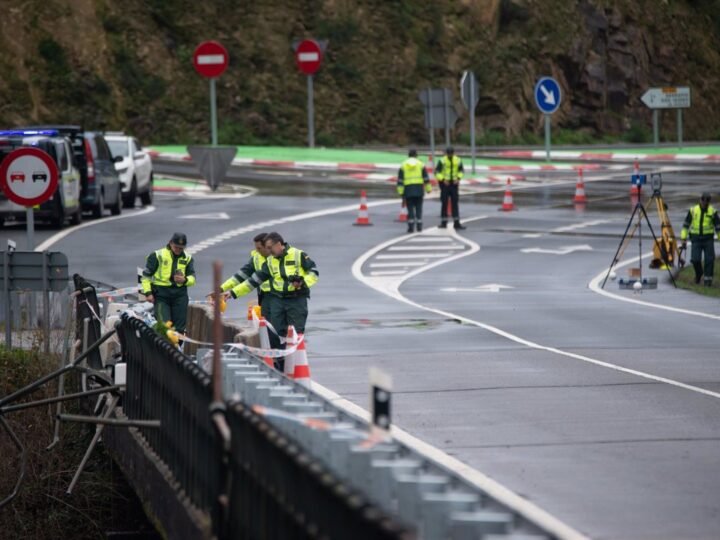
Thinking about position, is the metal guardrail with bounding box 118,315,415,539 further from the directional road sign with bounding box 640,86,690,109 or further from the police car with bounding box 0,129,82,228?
the directional road sign with bounding box 640,86,690,109

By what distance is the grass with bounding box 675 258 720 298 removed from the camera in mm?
28153

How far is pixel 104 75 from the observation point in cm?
5862

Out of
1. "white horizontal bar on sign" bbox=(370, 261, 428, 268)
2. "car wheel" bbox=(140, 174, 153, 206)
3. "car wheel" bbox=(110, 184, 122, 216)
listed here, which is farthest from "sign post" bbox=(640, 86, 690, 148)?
"white horizontal bar on sign" bbox=(370, 261, 428, 268)

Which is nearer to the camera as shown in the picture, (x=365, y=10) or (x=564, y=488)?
(x=564, y=488)

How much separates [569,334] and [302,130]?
4128cm

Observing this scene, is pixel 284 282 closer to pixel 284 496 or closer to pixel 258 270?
pixel 258 270

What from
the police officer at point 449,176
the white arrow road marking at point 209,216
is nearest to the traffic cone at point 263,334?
the police officer at point 449,176

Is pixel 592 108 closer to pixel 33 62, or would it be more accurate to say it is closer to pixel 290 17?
pixel 290 17

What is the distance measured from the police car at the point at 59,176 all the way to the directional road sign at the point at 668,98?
2992cm

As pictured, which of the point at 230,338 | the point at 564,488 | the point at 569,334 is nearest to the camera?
the point at 564,488

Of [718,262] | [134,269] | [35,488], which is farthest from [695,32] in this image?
[35,488]

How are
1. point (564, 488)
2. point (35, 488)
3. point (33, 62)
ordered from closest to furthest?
point (564, 488) → point (35, 488) → point (33, 62)

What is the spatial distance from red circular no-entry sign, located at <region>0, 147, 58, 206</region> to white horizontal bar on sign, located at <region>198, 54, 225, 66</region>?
26.3 meters

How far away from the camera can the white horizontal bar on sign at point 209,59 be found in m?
47.6
